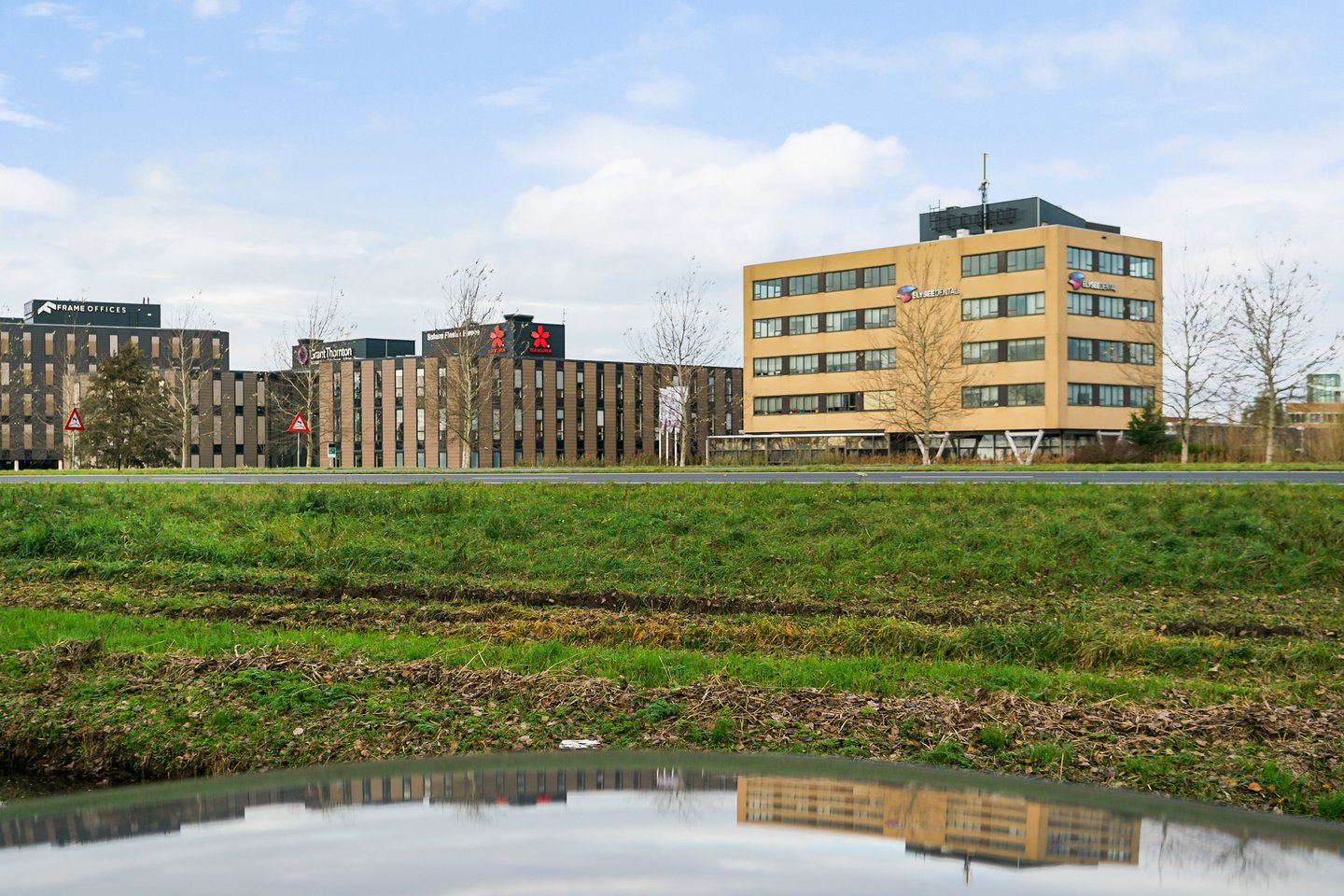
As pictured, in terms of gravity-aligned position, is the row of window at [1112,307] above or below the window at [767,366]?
above

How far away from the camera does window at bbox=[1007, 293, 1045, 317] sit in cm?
7719

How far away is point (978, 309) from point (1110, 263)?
29.9 ft

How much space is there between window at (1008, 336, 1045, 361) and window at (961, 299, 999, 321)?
2.47 metres

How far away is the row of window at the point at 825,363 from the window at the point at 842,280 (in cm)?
493

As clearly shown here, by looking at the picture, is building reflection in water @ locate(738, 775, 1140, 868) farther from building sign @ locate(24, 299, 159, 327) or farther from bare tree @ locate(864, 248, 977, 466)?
building sign @ locate(24, 299, 159, 327)

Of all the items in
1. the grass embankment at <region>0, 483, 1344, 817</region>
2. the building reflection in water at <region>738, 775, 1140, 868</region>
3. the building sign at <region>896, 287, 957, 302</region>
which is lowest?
the grass embankment at <region>0, 483, 1344, 817</region>

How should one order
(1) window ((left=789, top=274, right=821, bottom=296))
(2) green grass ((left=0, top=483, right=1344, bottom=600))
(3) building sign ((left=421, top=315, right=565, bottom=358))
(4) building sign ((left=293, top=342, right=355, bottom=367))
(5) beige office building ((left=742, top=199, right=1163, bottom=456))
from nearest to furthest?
(2) green grass ((left=0, top=483, right=1344, bottom=600)), (4) building sign ((left=293, top=342, right=355, bottom=367)), (5) beige office building ((left=742, top=199, right=1163, bottom=456)), (1) window ((left=789, top=274, right=821, bottom=296)), (3) building sign ((left=421, top=315, right=565, bottom=358))

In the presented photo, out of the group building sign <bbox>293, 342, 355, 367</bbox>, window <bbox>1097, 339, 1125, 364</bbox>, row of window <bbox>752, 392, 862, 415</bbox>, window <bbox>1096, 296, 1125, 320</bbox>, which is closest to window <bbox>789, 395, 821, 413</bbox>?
row of window <bbox>752, 392, 862, 415</bbox>

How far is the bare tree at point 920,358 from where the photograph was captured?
76688 millimetres

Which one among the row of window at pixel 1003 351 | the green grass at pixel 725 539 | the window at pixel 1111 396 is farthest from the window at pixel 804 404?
the green grass at pixel 725 539

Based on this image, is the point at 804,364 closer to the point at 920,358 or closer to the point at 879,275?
the point at 879,275

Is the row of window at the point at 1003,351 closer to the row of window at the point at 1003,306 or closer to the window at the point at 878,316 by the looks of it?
the row of window at the point at 1003,306

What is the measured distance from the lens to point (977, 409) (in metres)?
80.3

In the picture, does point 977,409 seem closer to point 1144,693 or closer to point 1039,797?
point 1144,693
